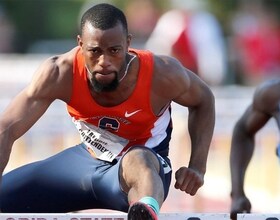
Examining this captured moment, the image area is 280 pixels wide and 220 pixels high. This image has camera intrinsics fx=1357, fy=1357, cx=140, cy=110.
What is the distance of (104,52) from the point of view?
7922 millimetres

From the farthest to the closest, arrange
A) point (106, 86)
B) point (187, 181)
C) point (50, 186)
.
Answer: point (50, 186) < point (187, 181) < point (106, 86)

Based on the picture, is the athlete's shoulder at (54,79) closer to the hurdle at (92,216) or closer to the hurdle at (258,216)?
the hurdle at (92,216)

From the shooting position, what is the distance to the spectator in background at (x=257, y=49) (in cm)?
1875

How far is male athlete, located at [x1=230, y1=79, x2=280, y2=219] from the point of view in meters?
9.52

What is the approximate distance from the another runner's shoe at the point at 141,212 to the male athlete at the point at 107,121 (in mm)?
280

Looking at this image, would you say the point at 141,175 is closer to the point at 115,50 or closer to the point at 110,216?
the point at 110,216

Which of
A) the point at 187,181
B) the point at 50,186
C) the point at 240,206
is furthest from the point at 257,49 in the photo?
the point at 187,181

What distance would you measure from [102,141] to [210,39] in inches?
378

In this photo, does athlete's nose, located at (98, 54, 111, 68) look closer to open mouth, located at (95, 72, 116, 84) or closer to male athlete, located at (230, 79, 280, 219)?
open mouth, located at (95, 72, 116, 84)

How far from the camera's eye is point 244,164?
9.82m

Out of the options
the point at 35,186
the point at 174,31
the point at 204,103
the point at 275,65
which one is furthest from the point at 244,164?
the point at 275,65

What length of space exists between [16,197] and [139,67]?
117cm

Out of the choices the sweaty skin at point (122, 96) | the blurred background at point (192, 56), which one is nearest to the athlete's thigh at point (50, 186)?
the sweaty skin at point (122, 96)

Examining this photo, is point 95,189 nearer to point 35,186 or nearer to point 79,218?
point 35,186
